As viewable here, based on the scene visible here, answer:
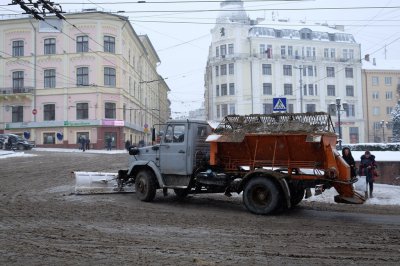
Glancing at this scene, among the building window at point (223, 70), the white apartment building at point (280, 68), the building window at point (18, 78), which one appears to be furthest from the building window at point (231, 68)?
the building window at point (18, 78)

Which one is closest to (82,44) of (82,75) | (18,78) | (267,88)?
(82,75)

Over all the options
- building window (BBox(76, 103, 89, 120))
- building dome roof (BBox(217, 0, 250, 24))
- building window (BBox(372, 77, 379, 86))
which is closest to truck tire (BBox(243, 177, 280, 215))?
building window (BBox(76, 103, 89, 120))

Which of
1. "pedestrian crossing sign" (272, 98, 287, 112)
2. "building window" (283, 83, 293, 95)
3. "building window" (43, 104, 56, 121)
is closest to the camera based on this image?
"pedestrian crossing sign" (272, 98, 287, 112)

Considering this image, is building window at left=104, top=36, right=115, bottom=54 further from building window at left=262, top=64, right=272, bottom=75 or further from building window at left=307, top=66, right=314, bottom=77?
building window at left=307, top=66, right=314, bottom=77

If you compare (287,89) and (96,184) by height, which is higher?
(287,89)

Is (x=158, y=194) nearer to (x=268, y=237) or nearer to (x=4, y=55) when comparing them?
(x=268, y=237)

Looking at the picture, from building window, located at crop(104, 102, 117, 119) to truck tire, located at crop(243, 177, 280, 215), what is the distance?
43313 mm

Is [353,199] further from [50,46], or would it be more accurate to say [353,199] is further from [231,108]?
[231,108]

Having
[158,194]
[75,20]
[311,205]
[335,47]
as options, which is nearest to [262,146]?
[311,205]

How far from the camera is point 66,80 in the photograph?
5388 cm

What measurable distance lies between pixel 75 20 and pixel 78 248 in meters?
49.8

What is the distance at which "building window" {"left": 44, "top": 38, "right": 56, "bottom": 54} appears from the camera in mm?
54719

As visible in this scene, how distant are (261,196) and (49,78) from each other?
48.0 m

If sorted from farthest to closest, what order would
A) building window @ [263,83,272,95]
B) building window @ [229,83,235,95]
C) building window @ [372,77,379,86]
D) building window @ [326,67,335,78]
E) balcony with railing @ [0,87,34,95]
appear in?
building window @ [372,77,379,86] < building window @ [326,67,335,78] < building window @ [263,83,272,95] < building window @ [229,83,235,95] < balcony with railing @ [0,87,34,95]
